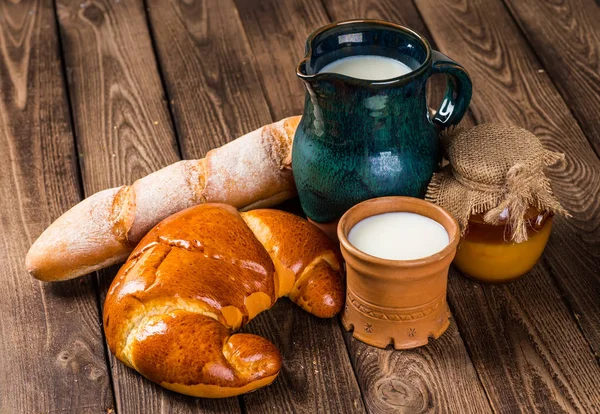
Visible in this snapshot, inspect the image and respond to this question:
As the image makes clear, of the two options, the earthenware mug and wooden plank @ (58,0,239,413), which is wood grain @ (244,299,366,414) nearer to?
the earthenware mug

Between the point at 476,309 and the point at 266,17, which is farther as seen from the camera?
the point at 266,17

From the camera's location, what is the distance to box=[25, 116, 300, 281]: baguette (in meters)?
1.25

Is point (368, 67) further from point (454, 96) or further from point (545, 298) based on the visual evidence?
point (545, 298)

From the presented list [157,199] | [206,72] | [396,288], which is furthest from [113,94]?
[396,288]

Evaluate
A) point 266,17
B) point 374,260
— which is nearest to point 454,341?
point 374,260

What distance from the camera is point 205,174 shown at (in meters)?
1.31

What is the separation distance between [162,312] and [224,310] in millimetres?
74

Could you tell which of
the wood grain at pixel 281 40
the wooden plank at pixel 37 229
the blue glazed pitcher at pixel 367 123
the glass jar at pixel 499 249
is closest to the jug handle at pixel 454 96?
the blue glazed pitcher at pixel 367 123

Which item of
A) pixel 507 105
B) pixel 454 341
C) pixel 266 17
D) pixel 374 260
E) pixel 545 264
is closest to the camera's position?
pixel 374 260

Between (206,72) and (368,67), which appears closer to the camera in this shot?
(368,67)

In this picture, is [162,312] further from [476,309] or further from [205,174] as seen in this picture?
[476,309]

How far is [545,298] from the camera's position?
1231 mm

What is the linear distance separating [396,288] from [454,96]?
0.31 m

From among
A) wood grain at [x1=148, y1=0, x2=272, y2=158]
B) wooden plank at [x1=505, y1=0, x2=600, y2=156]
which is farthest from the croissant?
wooden plank at [x1=505, y1=0, x2=600, y2=156]
